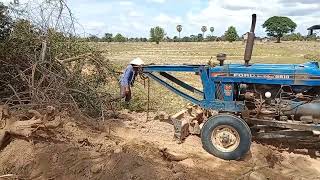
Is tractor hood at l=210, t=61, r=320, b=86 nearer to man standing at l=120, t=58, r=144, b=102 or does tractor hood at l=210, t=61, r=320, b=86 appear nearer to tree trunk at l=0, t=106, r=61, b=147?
man standing at l=120, t=58, r=144, b=102

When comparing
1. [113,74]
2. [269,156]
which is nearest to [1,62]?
[113,74]

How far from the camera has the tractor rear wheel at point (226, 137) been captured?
7.06 meters

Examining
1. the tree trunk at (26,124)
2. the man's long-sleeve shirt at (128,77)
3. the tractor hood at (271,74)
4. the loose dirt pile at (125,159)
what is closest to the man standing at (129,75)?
the man's long-sleeve shirt at (128,77)

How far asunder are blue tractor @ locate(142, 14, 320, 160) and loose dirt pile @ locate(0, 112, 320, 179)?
0.31 m

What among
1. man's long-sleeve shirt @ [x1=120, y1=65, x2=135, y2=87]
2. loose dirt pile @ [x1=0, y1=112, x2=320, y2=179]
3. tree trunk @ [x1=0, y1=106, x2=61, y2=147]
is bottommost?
loose dirt pile @ [x1=0, y1=112, x2=320, y2=179]

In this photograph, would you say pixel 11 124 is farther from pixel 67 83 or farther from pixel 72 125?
pixel 67 83

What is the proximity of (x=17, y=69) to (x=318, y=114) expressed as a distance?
563cm

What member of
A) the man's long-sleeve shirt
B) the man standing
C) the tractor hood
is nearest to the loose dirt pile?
the man standing

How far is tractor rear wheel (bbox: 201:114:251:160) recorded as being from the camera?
706cm

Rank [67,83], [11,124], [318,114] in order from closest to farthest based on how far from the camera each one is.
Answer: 1. [11,124]
2. [318,114]
3. [67,83]

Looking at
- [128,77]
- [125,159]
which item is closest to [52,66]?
[128,77]

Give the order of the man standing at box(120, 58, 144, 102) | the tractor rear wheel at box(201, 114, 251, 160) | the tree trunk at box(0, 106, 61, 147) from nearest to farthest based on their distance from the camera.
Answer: the tree trunk at box(0, 106, 61, 147) < the tractor rear wheel at box(201, 114, 251, 160) < the man standing at box(120, 58, 144, 102)

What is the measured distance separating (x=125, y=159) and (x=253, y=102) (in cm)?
257

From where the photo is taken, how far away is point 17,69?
9148mm
